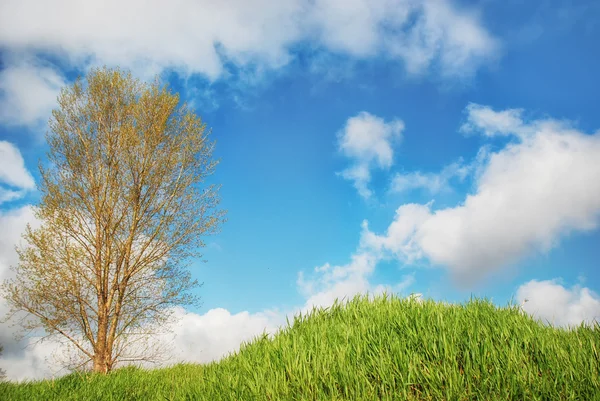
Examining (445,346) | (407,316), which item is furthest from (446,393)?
(407,316)

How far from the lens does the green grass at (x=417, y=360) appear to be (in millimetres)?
3709

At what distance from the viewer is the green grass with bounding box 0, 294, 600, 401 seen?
3709mm

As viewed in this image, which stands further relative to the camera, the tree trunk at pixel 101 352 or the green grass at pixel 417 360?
the tree trunk at pixel 101 352

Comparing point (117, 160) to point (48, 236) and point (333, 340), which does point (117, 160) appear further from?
point (333, 340)

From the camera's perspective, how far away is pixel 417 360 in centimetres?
410

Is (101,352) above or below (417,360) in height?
above

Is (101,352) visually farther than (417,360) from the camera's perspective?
Yes

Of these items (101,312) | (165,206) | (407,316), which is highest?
(165,206)

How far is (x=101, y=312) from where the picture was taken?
14.1m

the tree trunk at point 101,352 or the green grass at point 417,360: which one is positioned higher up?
the tree trunk at point 101,352

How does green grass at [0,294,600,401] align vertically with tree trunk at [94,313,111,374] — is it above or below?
below

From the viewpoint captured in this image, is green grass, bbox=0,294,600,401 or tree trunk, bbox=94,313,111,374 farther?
tree trunk, bbox=94,313,111,374

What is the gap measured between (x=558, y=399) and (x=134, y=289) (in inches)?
553

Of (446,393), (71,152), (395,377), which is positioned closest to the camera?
(446,393)
